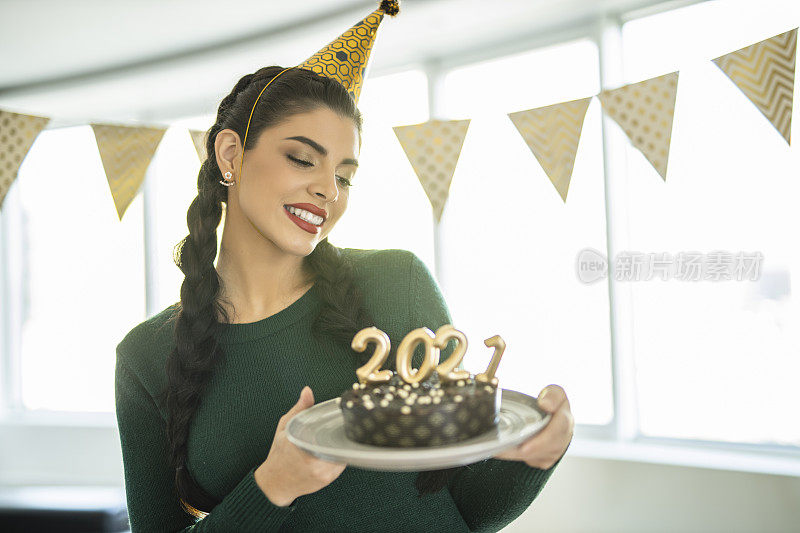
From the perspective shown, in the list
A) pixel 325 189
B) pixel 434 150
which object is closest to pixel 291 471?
pixel 325 189


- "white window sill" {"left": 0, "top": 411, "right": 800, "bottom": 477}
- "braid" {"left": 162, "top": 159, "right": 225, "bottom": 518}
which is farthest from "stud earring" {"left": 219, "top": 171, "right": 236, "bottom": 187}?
"white window sill" {"left": 0, "top": 411, "right": 800, "bottom": 477}

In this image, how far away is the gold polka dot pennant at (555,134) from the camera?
92.9 inches

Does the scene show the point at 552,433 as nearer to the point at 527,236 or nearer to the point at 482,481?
the point at 482,481

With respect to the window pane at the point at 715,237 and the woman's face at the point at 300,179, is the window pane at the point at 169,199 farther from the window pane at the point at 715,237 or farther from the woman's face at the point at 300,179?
the woman's face at the point at 300,179

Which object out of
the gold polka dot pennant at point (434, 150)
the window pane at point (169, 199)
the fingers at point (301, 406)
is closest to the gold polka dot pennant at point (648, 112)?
the gold polka dot pennant at point (434, 150)

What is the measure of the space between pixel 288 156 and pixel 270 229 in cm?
15

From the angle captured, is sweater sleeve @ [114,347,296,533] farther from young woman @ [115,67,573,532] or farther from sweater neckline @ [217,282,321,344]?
sweater neckline @ [217,282,321,344]

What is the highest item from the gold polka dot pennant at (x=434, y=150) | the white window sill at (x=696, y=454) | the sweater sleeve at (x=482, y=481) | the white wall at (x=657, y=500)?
the gold polka dot pennant at (x=434, y=150)

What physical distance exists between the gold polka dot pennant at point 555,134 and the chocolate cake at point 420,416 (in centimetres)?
161

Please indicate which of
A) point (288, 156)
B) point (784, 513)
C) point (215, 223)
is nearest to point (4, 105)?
point (215, 223)

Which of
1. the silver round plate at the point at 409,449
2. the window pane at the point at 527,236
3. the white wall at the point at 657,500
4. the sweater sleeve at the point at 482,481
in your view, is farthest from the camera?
the window pane at the point at 527,236

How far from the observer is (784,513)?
2455 millimetres

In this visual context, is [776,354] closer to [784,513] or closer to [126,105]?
[784,513]

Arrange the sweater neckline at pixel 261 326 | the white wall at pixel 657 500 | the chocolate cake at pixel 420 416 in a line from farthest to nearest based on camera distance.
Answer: the white wall at pixel 657 500
the sweater neckline at pixel 261 326
the chocolate cake at pixel 420 416
